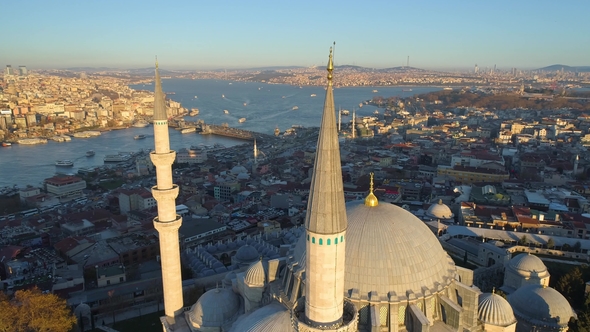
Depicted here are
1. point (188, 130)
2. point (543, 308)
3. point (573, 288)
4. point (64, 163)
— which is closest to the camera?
point (543, 308)

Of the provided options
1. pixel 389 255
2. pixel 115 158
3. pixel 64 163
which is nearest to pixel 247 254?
pixel 389 255

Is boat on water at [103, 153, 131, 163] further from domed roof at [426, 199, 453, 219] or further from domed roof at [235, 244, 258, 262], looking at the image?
domed roof at [426, 199, 453, 219]

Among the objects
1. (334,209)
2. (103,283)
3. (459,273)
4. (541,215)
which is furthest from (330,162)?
→ (541,215)

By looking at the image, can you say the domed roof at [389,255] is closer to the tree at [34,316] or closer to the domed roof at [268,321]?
the domed roof at [268,321]

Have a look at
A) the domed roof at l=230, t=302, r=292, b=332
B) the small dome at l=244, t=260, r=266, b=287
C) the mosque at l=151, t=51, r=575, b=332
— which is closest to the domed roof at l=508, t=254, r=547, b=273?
the mosque at l=151, t=51, r=575, b=332

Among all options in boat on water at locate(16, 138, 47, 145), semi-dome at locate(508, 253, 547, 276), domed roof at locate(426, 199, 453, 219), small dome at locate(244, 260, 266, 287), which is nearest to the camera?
small dome at locate(244, 260, 266, 287)

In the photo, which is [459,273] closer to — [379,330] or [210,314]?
[379,330]

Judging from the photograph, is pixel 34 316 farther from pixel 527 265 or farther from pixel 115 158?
pixel 115 158
